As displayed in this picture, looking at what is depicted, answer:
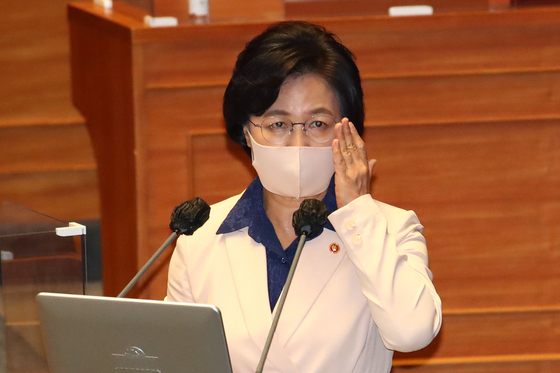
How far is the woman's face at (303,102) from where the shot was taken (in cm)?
184

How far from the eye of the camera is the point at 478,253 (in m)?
3.08

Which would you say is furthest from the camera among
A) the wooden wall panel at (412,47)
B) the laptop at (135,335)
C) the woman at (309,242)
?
the wooden wall panel at (412,47)

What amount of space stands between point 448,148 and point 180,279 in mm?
1477

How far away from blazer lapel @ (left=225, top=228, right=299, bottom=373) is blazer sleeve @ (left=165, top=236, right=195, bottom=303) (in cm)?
11

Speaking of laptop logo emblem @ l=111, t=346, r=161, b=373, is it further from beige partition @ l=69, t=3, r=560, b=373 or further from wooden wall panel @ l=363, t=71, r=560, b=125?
wooden wall panel @ l=363, t=71, r=560, b=125

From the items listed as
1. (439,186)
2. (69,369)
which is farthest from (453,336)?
(69,369)

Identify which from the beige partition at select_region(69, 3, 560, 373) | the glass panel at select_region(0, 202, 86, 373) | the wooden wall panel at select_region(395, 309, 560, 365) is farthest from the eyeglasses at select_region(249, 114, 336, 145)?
the wooden wall panel at select_region(395, 309, 560, 365)

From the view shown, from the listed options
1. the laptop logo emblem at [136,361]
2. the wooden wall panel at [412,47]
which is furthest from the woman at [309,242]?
the wooden wall panel at [412,47]

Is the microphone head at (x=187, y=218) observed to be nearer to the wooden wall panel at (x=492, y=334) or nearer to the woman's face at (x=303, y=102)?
the woman's face at (x=303, y=102)

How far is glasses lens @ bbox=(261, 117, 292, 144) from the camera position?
1883 mm

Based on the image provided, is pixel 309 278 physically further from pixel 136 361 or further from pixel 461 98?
pixel 461 98

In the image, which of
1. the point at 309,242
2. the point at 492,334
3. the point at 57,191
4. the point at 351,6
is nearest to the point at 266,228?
the point at 309,242

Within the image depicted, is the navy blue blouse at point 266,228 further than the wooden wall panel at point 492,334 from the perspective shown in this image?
No

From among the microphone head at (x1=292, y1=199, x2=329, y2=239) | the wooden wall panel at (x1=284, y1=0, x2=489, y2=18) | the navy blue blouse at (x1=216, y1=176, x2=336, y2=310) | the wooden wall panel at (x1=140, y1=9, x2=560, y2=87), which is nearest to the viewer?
the microphone head at (x1=292, y1=199, x2=329, y2=239)
